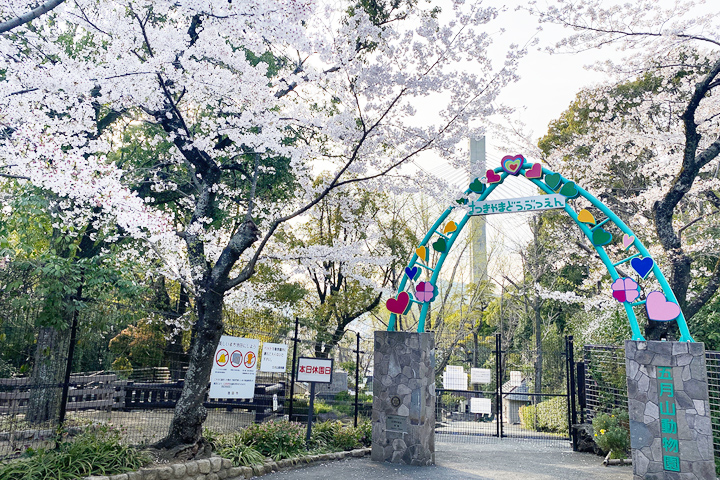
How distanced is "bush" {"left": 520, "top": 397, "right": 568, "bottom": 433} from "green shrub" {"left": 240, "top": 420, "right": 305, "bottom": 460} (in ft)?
29.7

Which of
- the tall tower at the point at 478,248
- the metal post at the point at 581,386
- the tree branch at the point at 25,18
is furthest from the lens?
the tall tower at the point at 478,248

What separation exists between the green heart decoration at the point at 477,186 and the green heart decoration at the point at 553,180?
992mm

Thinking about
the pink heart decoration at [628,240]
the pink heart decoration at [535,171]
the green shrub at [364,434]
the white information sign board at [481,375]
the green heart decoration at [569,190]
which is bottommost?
the green shrub at [364,434]

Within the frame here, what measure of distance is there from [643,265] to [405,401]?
4.00 metres

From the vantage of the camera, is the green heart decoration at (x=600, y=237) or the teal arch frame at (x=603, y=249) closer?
the teal arch frame at (x=603, y=249)

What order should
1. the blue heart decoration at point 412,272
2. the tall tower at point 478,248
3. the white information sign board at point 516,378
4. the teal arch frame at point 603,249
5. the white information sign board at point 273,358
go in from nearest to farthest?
the teal arch frame at point 603,249 → the white information sign board at point 273,358 → the blue heart decoration at point 412,272 → the white information sign board at point 516,378 → the tall tower at point 478,248

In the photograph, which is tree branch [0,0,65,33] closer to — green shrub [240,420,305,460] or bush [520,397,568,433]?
green shrub [240,420,305,460]

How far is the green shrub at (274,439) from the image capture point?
6867mm

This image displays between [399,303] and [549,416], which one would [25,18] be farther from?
[549,416]

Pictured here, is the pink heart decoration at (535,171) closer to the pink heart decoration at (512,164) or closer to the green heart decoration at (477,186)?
the pink heart decoration at (512,164)

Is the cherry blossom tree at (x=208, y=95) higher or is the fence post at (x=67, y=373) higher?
the cherry blossom tree at (x=208, y=95)

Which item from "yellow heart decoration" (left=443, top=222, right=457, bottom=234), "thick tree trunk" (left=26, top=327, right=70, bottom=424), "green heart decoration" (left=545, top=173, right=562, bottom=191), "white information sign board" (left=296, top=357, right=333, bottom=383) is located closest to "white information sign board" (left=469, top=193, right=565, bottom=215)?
"green heart decoration" (left=545, top=173, right=562, bottom=191)

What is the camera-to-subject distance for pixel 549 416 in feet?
46.7

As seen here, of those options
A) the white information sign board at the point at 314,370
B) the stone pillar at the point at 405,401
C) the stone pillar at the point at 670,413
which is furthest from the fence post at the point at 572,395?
the white information sign board at the point at 314,370
